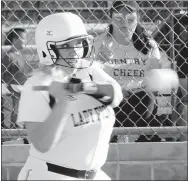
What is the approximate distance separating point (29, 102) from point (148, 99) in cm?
139

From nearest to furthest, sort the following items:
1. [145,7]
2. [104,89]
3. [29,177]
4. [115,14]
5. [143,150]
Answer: [104,89] < [29,177] < [143,150] < [115,14] < [145,7]

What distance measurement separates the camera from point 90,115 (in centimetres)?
206

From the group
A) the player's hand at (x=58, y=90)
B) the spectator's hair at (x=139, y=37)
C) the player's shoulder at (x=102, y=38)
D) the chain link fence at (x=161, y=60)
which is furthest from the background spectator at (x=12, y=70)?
the player's hand at (x=58, y=90)

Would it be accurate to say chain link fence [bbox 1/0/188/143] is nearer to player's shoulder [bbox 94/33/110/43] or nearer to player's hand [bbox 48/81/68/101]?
player's shoulder [bbox 94/33/110/43]

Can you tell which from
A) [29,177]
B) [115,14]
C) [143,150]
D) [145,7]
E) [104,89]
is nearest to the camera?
[104,89]

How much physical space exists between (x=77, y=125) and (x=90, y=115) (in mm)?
70

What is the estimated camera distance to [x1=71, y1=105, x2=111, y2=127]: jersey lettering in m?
2.03

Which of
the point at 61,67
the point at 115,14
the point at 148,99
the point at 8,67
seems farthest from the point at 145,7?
the point at 61,67

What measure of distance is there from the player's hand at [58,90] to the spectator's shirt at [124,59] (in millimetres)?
1287

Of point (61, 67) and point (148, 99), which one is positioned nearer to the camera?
point (61, 67)

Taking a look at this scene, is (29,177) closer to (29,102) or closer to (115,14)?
(29,102)

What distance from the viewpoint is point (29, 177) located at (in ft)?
6.98

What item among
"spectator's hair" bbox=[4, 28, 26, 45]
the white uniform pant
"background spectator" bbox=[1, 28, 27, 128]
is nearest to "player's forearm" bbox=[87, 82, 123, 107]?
the white uniform pant

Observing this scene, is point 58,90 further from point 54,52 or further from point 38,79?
point 54,52
